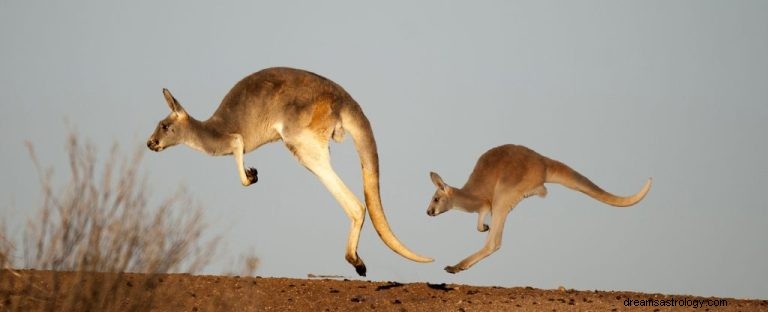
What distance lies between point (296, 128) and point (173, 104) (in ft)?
4.16

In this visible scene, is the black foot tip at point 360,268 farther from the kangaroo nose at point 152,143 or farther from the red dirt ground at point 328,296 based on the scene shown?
the kangaroo nose at point 152,143

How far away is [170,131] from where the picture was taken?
33.2ft

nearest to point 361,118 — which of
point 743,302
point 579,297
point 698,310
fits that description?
point 579,297

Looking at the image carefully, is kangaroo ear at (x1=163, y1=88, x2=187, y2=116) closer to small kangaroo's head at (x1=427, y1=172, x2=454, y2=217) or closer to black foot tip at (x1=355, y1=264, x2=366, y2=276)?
black foot tip at (x1=355, y1=264, x2=366, y2=276)

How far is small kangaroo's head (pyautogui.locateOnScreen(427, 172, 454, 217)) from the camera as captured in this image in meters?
13.8

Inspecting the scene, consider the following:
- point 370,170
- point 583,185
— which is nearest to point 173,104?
point 370,170

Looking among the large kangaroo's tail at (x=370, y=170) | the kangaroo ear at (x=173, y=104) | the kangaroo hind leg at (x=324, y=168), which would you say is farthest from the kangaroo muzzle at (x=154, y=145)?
the large kangaroo's tail at (x=370, y=170)

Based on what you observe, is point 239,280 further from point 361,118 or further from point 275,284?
point 361,118

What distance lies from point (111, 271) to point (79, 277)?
220 millimetres

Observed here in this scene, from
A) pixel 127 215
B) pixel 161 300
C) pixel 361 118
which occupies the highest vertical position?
pixel 361 118

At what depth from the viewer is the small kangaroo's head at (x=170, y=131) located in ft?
33.1

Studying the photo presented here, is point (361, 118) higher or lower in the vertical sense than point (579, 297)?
higher

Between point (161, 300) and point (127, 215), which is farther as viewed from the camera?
point (161, 300)

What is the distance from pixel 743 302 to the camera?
11625mm
